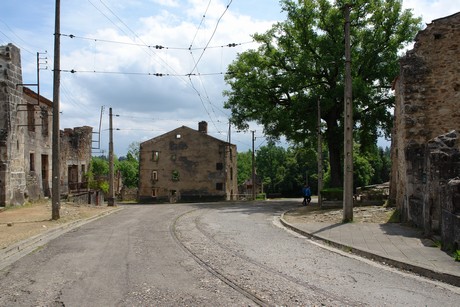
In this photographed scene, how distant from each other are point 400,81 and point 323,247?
9255 mm

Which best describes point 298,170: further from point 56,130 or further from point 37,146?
point 56,130

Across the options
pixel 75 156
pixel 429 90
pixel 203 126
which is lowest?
pixel 75 156

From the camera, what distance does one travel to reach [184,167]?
48906 millimetres

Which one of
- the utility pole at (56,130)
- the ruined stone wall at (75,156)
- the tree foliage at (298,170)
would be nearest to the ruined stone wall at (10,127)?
the utility pole at (56,130)

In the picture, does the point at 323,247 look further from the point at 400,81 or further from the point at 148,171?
the point at 148,171

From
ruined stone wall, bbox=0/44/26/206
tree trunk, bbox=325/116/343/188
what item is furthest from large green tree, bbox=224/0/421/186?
ruined stone wall, bbox=0/44/26/206

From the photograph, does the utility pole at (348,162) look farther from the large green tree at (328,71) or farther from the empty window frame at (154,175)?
the empty window frame at (154,175)

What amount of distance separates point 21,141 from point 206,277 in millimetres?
21263

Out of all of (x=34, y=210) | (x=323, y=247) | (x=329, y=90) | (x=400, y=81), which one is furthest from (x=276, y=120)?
(x=323, y=247)

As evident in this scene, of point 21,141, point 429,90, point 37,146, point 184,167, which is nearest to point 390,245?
point 429,90

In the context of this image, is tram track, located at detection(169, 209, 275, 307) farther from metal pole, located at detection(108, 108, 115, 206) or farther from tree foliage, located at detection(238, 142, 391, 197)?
tree foliage, located at detection(238, 142, 391, 197)

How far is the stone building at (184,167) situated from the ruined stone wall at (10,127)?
23.8 meters

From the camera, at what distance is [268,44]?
34125mm

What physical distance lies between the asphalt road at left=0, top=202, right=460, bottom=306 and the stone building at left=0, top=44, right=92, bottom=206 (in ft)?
43.6
